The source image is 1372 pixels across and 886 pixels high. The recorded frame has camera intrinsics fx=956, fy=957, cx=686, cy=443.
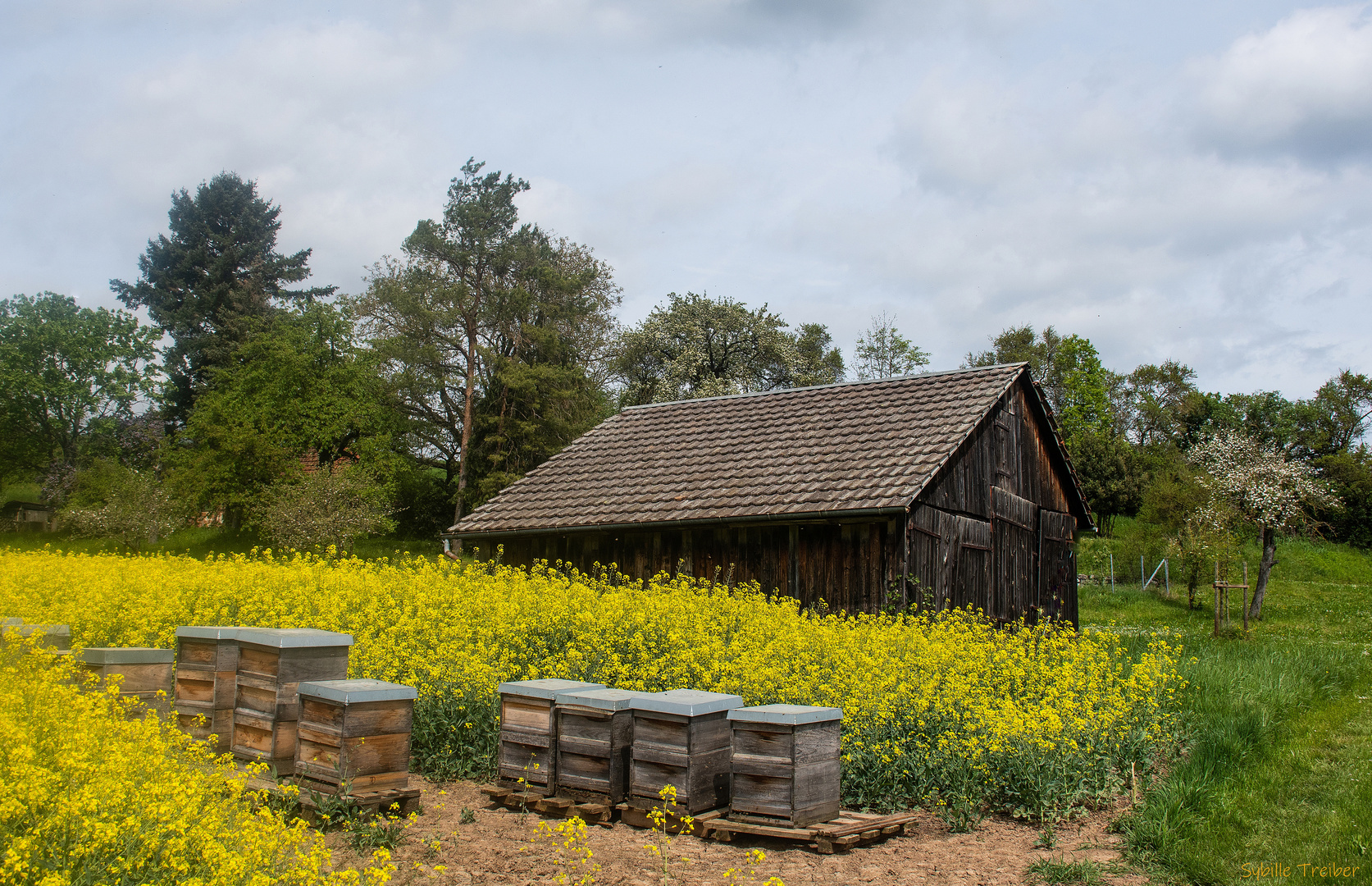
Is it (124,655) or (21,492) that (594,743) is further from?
(21,492)

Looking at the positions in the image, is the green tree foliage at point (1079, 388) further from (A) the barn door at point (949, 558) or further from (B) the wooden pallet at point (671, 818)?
(B) the wooden pallet at point (671, 818)

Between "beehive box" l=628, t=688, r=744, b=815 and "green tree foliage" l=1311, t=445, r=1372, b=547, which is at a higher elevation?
"green tree foliage" l=1311, t=445, r=1372, b=547

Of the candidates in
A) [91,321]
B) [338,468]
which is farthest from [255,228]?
[338,468]

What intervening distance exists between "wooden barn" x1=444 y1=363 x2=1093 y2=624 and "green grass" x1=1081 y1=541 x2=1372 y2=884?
11.1ft

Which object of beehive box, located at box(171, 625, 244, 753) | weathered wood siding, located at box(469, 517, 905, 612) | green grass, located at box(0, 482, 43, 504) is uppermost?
green grass, located at box(0, 482, 43, 504)

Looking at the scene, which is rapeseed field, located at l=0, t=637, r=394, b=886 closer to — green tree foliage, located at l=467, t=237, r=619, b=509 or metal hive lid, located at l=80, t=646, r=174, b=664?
metal hive lid, located at l=80, t=646, r=174, b=664

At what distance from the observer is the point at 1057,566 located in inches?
772

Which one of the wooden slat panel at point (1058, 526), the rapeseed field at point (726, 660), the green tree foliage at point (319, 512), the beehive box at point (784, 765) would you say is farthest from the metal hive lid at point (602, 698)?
the green tree foliage at point (319, 512)

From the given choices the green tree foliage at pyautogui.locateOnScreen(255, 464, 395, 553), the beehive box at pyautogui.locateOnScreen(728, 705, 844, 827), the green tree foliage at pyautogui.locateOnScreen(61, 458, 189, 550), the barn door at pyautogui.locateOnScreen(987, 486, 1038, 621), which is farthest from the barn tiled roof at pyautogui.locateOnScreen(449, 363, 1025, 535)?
the green tree foliage at pyautogui.locateOnScreen(61, 458, 189, 550)

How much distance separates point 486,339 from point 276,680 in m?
35.0

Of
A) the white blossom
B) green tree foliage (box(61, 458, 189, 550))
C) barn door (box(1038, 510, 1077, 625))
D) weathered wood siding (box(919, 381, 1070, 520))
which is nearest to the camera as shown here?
weathered wood siding (box(919, 381, 1070, 520))

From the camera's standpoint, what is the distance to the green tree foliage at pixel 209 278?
44.9 metres

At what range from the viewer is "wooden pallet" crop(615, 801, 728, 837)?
6.52 meters

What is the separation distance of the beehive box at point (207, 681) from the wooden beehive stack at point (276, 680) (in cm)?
21
